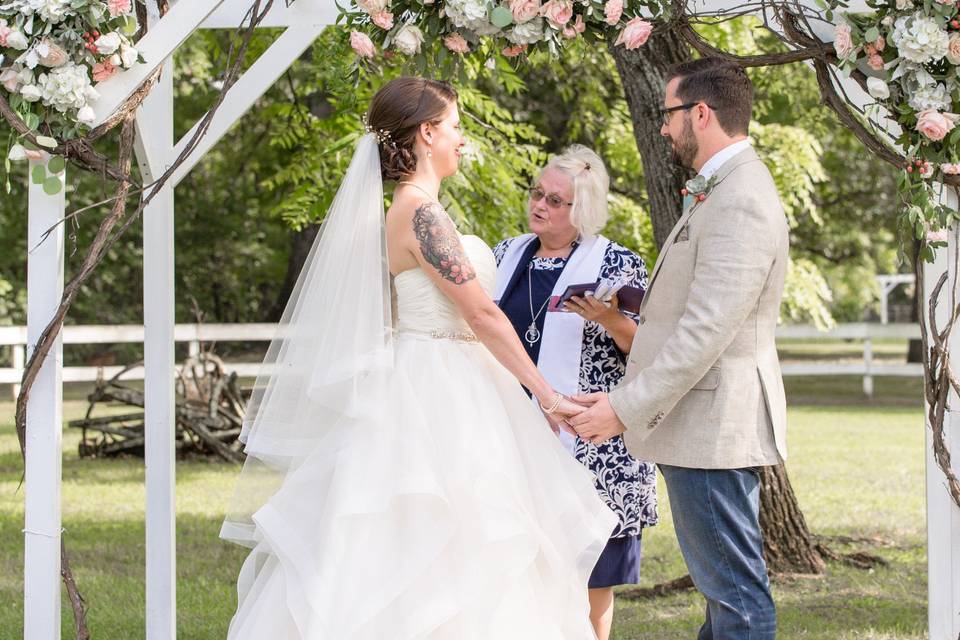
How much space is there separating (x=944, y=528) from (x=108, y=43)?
2.88m

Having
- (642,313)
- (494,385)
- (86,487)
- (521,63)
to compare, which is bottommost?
(86,487)

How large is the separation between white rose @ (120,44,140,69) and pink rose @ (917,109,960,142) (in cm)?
230

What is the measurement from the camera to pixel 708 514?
322 cm

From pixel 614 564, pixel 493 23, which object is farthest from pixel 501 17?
pixel 614 564

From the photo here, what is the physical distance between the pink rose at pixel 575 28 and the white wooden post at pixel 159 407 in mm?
1543

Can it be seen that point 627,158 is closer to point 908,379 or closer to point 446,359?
point 446,359

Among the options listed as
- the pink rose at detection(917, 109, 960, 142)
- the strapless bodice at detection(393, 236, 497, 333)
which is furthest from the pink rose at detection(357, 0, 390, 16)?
the pink rose at detection(917, 109, 960, 142)

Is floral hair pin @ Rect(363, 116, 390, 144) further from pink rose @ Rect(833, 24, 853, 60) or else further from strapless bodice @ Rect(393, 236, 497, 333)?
pink rose @ Rect(833, 24, 853, 60)

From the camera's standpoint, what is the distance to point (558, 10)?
347cm

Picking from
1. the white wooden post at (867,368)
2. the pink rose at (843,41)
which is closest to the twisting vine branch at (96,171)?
the pink rose at (843,41)

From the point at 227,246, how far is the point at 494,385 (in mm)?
17863

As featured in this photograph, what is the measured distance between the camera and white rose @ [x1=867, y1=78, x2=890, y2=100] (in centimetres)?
325

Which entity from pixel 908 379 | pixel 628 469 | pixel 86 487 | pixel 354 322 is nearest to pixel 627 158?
pixel 86 487

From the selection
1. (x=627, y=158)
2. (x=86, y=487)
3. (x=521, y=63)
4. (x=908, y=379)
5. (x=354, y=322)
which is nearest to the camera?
(x=354, y=322)
